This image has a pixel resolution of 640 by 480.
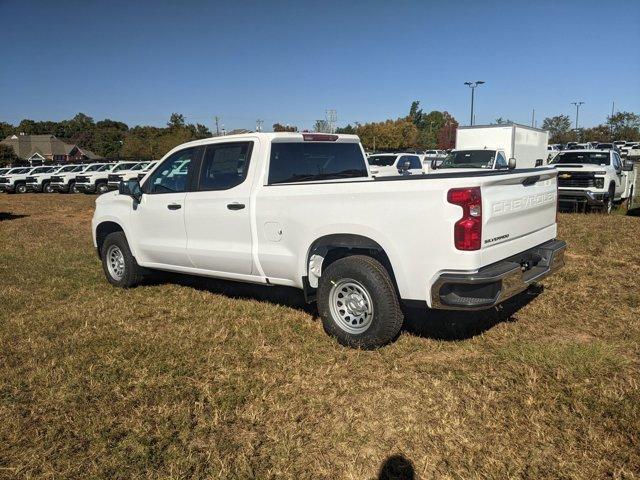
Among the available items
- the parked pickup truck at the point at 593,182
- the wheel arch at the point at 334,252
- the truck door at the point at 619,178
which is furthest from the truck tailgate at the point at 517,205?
the truck door at the point at 619,178

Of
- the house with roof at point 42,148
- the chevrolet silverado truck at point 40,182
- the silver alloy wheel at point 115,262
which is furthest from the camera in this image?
the house with roof at point 42,148

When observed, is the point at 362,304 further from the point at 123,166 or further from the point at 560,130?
the point at 560,130

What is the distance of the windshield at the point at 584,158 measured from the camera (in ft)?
45.4

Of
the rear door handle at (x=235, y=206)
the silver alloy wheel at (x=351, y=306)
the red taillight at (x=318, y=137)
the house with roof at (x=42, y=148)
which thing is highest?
the house with roof at (x=42, y=148)

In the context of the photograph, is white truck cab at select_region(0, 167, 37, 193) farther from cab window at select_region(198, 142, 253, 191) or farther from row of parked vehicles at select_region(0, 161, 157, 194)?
cab window at select_region(198, 142, 253, 191)

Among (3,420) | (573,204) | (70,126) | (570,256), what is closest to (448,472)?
(3,420)

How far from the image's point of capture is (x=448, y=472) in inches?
113

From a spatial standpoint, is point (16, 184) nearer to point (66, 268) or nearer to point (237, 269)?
point (66, 268)

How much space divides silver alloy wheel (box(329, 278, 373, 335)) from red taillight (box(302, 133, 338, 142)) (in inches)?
70.9

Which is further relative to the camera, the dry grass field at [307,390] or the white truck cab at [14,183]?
the white truck cab at [14,183]

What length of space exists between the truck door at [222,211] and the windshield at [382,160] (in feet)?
47.4

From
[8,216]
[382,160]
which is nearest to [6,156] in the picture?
[8,216]

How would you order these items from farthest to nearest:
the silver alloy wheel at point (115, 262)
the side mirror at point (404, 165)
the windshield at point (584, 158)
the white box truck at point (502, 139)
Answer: the white box truck at point (502, 139)
the side mirror at point (404, 165)
the windshield at point (584, 158)
the silver alloy wheel at point (115, 262)

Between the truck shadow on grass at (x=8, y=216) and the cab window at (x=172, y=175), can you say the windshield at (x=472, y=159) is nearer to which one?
the cab window at (x=172, y=175)
